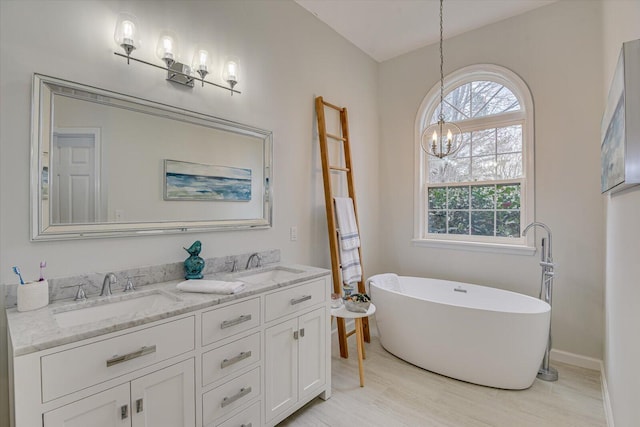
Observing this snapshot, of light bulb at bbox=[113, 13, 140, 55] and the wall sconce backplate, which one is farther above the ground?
light bulb at bbox=[113, 13, 140, 55]

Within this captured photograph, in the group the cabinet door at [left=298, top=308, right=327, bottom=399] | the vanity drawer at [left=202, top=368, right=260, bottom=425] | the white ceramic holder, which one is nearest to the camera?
the white ceramic holder

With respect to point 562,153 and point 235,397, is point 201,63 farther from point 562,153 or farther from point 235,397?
point 562,153

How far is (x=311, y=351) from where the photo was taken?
6.70 feet

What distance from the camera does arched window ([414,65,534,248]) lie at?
2980 millimetres

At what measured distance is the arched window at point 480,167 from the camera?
298 cm

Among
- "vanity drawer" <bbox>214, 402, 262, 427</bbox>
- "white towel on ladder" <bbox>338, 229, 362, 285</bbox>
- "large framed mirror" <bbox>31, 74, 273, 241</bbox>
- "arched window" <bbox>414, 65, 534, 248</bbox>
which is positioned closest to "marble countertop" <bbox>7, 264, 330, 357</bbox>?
"large framed mirror" <bbox>31, 74, 273, 241</bbox>

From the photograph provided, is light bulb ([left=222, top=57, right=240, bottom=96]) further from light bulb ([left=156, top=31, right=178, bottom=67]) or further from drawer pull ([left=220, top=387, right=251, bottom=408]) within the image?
drawer pull ([left=220, top=387, right=251, bottom=408])

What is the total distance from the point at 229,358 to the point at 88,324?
660mm

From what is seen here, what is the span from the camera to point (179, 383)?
1.36 m

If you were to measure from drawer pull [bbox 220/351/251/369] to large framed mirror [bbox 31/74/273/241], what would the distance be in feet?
2.77

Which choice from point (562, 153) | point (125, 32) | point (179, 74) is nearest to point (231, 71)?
point (179, 74)

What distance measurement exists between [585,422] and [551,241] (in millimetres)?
1394

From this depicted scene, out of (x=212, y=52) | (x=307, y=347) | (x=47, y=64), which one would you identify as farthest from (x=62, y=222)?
(x=307, y=347)

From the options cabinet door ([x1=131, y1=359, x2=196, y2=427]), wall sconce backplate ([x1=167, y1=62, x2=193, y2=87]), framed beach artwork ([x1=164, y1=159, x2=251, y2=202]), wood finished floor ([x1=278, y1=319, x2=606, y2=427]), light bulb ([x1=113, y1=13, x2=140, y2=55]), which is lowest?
wood finished floor ([x1=278, y1=319, x2=606, y2=427])
